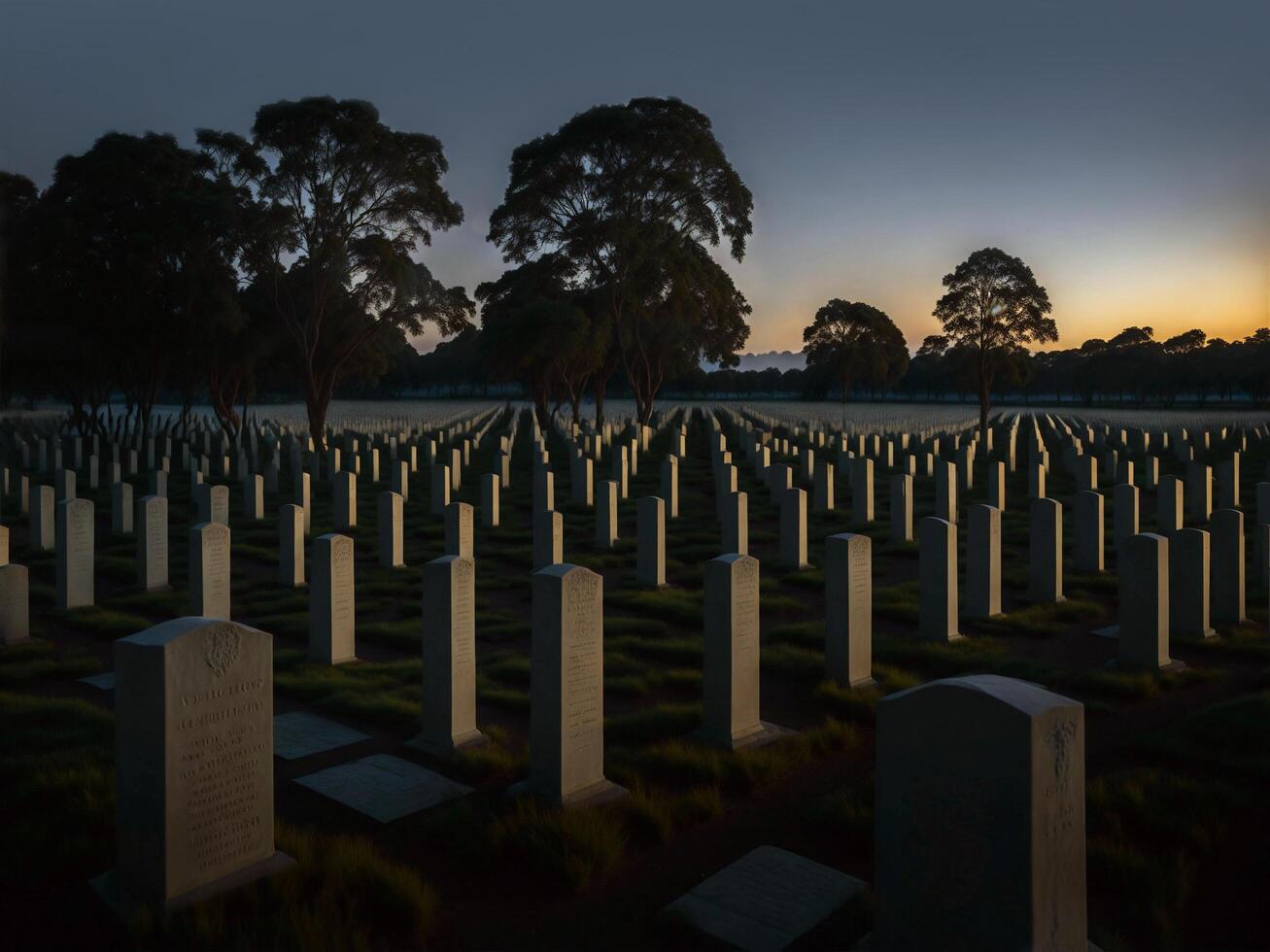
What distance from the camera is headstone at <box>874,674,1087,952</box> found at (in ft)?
10.9

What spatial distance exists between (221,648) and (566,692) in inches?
82.1

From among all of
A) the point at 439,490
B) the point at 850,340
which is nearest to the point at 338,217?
the point at 439,490

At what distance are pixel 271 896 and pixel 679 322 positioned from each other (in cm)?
3694

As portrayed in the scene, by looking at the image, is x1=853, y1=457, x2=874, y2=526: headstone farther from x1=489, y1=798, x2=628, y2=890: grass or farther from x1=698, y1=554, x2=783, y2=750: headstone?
x1=489, y1=798, x2=628, y2=890: grass

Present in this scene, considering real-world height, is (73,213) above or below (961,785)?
above

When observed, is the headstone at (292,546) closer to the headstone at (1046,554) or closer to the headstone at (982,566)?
the headstone at (982,566)

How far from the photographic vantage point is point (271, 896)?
444cm

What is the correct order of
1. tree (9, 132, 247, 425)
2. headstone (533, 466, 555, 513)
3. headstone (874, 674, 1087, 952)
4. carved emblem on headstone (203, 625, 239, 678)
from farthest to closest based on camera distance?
tree (9, 132, 247, 425) → headstone (533, 466, 555, 513) → carved emblem on headstone (203, 625, 239, 678) → headstone (874, 674, 1087, 952)

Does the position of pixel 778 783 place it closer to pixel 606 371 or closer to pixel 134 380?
pixel 134 380

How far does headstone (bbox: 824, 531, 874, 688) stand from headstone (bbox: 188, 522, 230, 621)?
6112 millimetres

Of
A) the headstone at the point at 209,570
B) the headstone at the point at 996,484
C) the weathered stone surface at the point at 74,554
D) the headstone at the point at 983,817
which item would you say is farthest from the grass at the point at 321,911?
the headstone at the point at 996,484

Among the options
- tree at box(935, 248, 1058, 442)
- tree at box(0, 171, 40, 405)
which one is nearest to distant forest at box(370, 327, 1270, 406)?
tree at box(935, 248, 1058, 442)

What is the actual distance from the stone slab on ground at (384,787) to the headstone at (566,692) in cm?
58

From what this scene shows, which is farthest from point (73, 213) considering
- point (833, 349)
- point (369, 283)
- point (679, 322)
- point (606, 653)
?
point (833, 349)
